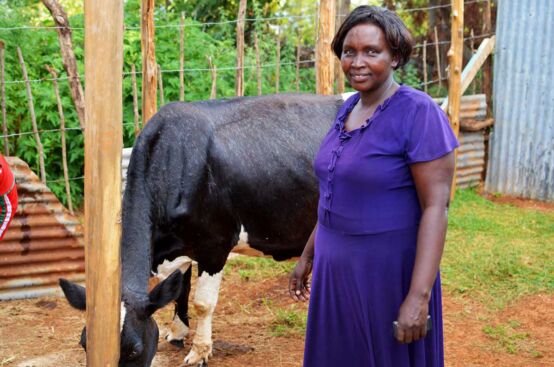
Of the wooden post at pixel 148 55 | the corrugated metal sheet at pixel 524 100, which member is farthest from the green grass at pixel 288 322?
the corrugated metal sheet at pixel 524 100

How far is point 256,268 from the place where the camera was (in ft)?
24.7

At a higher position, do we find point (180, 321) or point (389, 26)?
point (389, 26)

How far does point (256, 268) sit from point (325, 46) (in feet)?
8.17

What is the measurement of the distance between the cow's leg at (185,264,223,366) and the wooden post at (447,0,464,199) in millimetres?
4937

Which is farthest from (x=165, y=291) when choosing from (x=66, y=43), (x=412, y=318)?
(x=66, y=43)

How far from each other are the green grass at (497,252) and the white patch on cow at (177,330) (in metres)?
2.68

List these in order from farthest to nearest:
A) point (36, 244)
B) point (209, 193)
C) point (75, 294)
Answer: point (36, 244) → point (209, 193) → point (75, 294)

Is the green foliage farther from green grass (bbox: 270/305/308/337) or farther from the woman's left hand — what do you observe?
the woman's left hand

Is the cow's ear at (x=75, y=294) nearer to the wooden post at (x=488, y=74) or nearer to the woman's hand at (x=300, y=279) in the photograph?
the woman's hand at (x=300, y=279)

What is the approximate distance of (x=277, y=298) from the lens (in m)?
6.77

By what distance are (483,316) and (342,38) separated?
3.86m

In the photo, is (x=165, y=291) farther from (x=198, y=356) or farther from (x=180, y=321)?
(x=180, y=321)

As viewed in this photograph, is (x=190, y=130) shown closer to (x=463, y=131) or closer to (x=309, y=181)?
(x=309, y=181)

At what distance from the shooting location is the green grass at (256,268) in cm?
734
